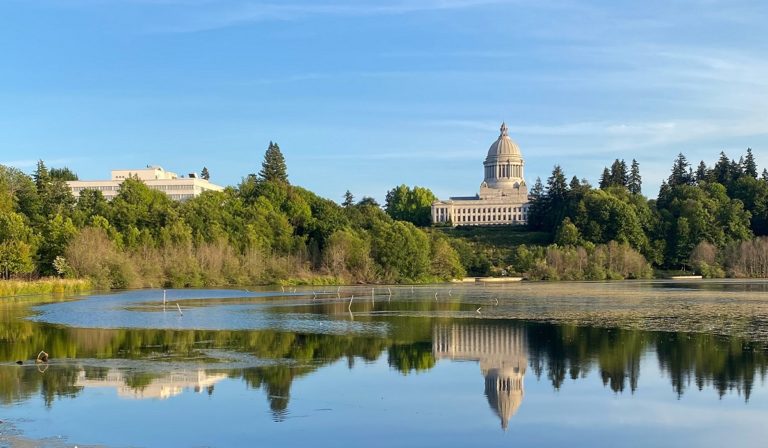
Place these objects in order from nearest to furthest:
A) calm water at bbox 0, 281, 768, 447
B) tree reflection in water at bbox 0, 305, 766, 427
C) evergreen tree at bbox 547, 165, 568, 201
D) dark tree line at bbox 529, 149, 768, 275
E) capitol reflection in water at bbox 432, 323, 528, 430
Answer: calm water at bbox 0, 281, 768, 447 < capitol reflection in water at bbox 432, 323, 528, 430 < tree reflection in water at bbox 0, 305, 766, 427 < dark tree line at bbox 529, 149, 768, 275 < evergreen tree at bbox 547, 165, 568, 201

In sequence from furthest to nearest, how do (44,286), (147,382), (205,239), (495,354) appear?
(205,239), (44,286), (495,354), (147,382)

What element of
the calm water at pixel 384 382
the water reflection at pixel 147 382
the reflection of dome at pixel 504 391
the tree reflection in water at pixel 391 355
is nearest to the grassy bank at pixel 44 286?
the calm water at pixel 384 382

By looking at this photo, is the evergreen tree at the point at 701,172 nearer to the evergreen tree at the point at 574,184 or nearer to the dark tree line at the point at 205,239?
the evergreen tree at the point at 574,184

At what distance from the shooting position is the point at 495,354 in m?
25.6

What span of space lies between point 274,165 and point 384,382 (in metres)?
121

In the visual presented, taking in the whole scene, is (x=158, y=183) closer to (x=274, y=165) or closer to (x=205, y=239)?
(x=274, y=165)

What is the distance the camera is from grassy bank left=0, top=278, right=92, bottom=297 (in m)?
57.1

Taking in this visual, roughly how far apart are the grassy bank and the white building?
90643 millimetres

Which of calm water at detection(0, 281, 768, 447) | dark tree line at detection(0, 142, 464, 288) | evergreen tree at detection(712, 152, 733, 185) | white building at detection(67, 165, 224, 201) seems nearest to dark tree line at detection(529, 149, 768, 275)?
evergreen tree at detection(712, 152, 733, 185)

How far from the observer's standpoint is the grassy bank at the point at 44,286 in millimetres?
57062

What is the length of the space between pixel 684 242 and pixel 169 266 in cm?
7332

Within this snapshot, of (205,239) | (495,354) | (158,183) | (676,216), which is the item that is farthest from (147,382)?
(158,183)

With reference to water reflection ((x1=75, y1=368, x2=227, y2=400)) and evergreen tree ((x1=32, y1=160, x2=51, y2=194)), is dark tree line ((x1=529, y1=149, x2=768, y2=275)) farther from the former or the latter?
water reflection ((x1=75, y1=368, x2=227, y2=400))

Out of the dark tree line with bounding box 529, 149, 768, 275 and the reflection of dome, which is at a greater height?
the dark tree line with bounding box 529, 149, 768, 275
